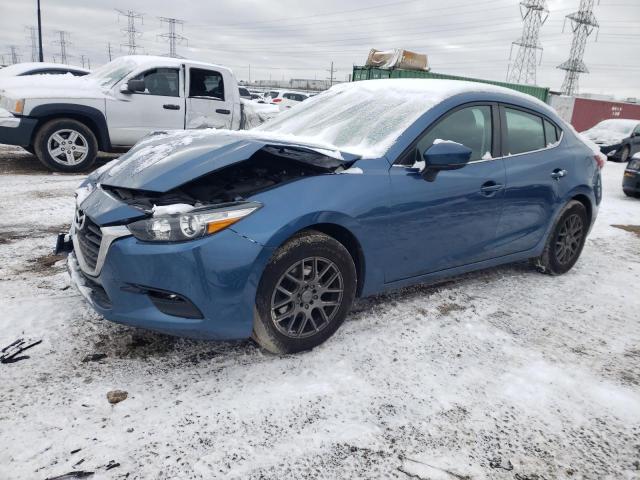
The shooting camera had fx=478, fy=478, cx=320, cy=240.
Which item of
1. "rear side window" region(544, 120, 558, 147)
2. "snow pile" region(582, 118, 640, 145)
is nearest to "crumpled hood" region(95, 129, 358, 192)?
"rear side window" region(544, 120, 558, 147)

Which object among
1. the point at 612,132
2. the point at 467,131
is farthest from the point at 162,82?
the point at 612,132

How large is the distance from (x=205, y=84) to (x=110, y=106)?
5.46ft

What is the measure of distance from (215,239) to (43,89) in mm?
6569

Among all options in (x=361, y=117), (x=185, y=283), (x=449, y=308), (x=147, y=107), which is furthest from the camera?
(x=147, y=107)

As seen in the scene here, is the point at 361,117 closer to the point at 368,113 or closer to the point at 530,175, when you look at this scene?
the point at 368,113

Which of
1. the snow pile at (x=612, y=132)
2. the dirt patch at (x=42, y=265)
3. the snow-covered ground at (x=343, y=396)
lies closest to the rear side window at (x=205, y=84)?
the dirt patch at (x=42, y=265)

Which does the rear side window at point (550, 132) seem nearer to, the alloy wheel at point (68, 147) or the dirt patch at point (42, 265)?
the dirt patch at point (42, 265)

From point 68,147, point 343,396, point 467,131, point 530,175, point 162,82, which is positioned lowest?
point 343,396

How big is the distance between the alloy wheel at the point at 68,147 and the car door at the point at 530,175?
645cm

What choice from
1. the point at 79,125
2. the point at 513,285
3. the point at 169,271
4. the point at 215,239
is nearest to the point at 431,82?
the point at 513,285

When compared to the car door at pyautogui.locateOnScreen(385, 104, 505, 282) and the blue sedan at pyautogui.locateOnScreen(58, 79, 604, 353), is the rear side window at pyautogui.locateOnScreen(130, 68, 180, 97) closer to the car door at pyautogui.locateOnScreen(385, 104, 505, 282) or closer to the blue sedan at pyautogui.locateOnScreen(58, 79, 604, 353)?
the blue sedan at pyautogui.locateOnScreen(58, 79, 604, 353)

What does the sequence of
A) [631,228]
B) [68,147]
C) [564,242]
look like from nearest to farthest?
1. [564,242]
2. [631,228]
3. [68,147]

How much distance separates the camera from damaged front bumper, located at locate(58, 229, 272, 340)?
91.7 inches

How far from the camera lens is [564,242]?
445 cm
